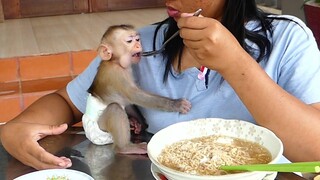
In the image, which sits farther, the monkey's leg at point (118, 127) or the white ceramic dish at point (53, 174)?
the monkey's leg at point (118, 127)

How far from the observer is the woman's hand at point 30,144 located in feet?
3.17

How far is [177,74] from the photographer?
1172mm

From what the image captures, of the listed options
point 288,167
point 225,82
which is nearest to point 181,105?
point 225,82

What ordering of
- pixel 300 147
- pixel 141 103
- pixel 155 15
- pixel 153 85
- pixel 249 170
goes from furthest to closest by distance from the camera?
1. pixel 155 15
2. pixel 153 85
3. pixel 141 103
4. pixel 300 147
5. pixel 249 170

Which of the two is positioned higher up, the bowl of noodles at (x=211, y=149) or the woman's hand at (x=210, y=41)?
the woman's hand at (x=210, y=41)

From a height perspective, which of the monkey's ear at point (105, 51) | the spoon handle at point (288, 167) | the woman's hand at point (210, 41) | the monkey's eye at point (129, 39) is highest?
the woman's hand at point (210, 41)

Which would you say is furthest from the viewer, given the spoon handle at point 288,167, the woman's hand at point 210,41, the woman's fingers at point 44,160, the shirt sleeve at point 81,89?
the shirt sleeve at point 81,89

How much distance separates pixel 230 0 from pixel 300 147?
0.40 metres

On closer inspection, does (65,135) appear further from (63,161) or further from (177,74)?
(177,74)

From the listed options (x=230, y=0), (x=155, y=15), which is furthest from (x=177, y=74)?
(x=155, y=15)

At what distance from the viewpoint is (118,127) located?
3.34 feet

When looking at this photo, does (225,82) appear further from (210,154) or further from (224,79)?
(210,154)

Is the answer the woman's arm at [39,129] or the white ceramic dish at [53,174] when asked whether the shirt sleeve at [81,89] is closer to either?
the woman's arm at [39,129]

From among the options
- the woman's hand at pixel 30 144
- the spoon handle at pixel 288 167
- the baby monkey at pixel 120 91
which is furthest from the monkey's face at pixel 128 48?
the spoon handle at pixel 288 167
